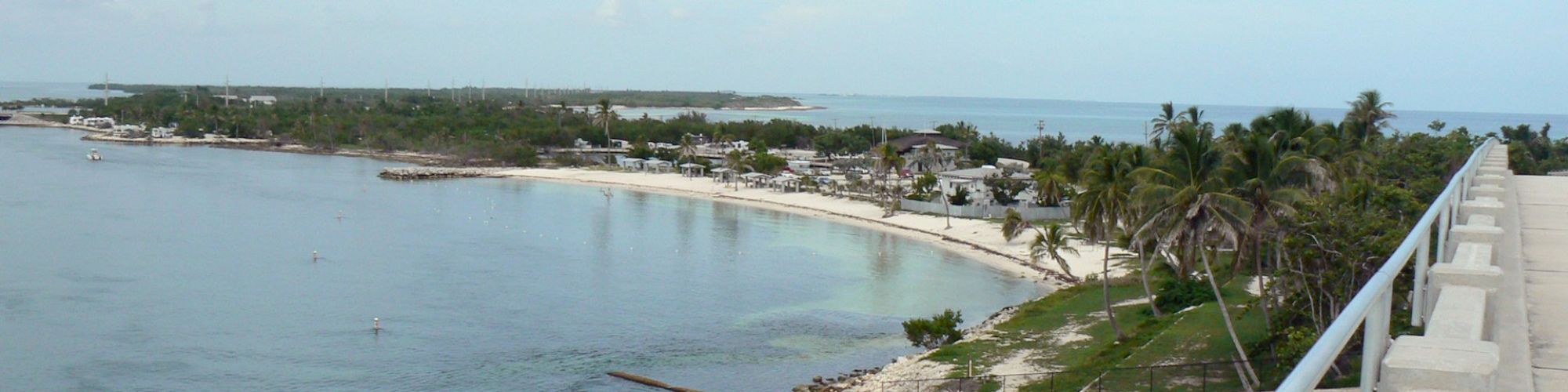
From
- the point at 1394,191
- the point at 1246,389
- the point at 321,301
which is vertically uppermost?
the point at 1394,191

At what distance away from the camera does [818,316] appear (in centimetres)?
3984

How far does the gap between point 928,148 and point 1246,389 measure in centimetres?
6653

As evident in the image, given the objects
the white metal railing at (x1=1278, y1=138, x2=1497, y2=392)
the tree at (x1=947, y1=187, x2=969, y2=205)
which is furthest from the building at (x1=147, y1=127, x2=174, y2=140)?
the white metal railing at (x1=1278, y1=138, x2=1497, y2=392)

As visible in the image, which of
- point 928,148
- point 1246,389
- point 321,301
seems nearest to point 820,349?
point 1246,389

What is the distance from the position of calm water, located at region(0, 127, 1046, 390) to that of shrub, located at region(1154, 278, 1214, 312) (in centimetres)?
678

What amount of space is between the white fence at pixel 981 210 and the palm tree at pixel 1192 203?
120 ft

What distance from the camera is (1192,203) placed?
917 inches

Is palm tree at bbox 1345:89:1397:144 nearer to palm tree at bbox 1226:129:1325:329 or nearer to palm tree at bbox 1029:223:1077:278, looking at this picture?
palm tree at bbox 1029:223:1077:278

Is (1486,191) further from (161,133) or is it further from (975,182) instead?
(161,133)

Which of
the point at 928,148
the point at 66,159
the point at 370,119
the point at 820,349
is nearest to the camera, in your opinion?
the point at 820,349

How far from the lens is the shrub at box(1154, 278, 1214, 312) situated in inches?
1302

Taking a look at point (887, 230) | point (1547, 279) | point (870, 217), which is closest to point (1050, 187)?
point (887, 230)

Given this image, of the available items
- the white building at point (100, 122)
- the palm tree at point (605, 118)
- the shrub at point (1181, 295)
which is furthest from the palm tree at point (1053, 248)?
the white building at point (100, 122)

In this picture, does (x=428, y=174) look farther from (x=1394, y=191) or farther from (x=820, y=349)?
(x=1394, y=191)
